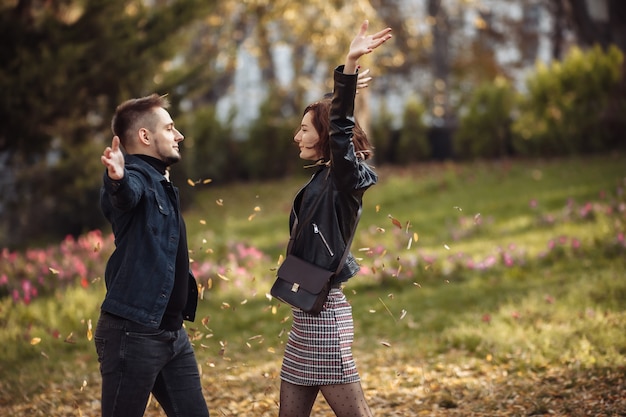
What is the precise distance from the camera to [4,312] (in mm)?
6715

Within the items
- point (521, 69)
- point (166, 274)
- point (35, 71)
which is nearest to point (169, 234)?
point (166, 274)

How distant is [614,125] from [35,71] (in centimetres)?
1063

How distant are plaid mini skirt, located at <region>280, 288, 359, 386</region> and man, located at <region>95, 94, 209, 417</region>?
42 cm

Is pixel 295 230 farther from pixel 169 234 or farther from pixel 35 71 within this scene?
pixel 35 71

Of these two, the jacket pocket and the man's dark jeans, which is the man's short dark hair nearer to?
the jacket pocket

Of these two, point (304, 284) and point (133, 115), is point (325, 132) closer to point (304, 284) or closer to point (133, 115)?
point (304, 284)

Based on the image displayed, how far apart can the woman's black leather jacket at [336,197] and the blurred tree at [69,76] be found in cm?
639

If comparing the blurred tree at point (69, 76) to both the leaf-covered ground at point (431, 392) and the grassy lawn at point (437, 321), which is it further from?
the leaf-covered ground at point (431, 392)

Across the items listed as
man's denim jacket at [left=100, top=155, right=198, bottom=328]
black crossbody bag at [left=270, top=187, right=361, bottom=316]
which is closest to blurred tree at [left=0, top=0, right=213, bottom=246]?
man's denim jacket at [left=100, top=155, right=198, bottom=328]

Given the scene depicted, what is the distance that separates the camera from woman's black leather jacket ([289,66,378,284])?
3084mm

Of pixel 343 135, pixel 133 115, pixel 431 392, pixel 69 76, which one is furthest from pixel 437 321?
pixel 69 76

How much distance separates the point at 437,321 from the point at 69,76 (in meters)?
5.42

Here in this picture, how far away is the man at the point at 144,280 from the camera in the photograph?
9.86 feet

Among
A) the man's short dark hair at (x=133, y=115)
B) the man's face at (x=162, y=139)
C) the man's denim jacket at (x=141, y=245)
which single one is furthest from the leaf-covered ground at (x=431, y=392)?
the man's short dark hair at (x=133, y=115)
